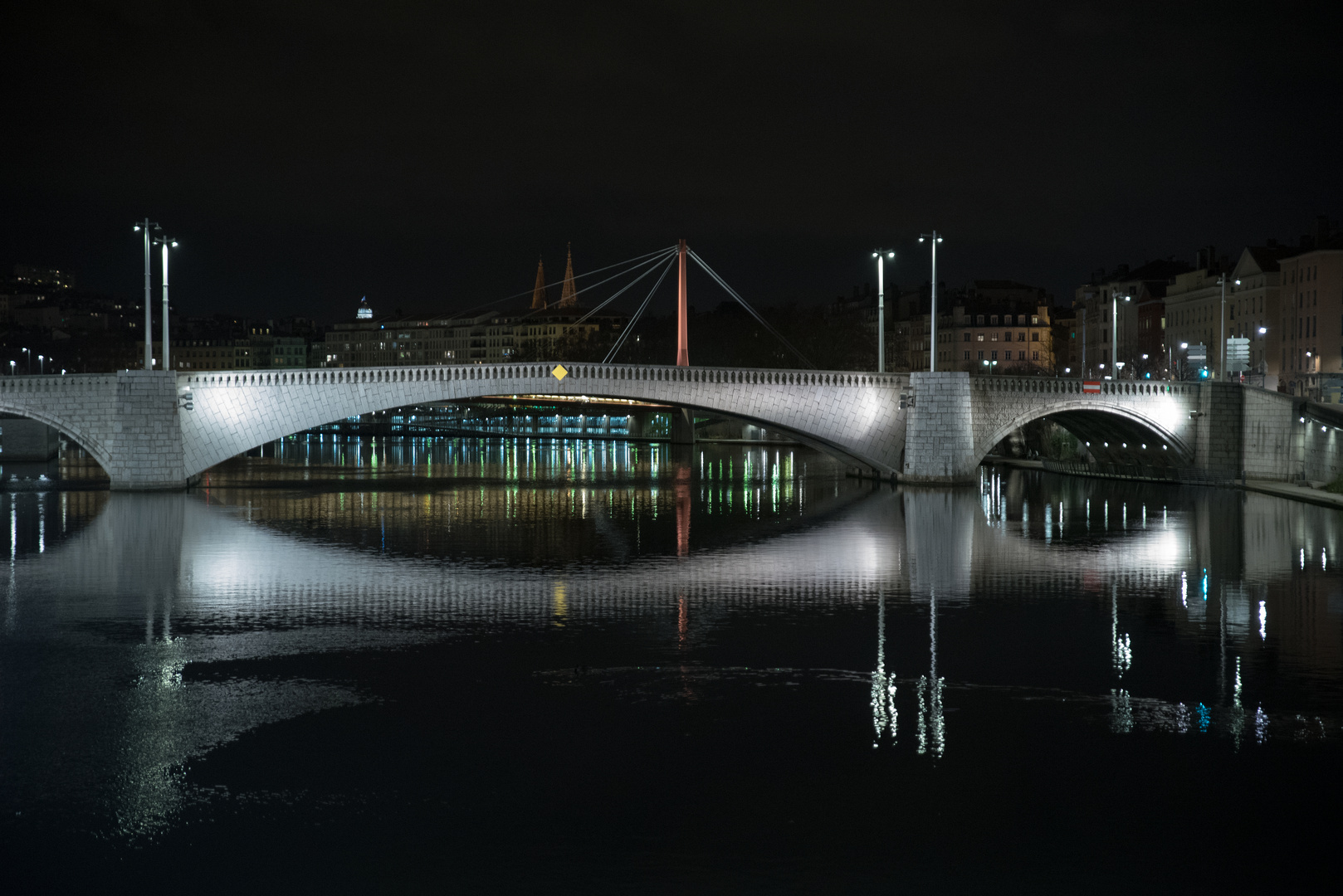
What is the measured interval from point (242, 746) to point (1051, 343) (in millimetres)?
115170

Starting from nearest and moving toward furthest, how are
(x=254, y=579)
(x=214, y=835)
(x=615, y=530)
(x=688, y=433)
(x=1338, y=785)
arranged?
1. (x=214, y=835)
2. (x=1338, y=785)
3. (x=254, y=579)
4. (x=615, y=530)
5. (x=688, y=433)

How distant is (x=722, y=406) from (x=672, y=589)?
25.3 metres

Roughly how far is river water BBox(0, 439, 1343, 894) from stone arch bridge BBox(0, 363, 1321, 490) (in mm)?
13959

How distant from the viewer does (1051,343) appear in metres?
120

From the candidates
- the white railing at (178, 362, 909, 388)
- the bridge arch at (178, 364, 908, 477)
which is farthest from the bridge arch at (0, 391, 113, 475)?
the white railing at (178, 362, 909, 388)

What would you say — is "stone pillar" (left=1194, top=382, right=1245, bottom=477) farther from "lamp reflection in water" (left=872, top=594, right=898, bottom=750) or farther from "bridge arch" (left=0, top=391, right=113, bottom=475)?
"bridge arch" (left=0, top=391, right=113, bottom=475)

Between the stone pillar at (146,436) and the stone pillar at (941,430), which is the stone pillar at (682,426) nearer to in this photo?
the stone pillar at (941,430)

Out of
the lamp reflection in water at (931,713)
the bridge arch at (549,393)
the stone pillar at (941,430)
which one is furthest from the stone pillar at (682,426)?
the lamp reflection in water at (931,713)

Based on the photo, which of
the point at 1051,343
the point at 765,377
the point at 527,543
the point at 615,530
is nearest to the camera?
the point at 527,543

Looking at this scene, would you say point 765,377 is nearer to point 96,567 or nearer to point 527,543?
point 527,543

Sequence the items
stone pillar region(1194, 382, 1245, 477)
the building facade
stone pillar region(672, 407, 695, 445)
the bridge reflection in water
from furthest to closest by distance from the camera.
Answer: stone pillar region(672, 407, 695, 445) → the building facade → stone pillar region(1194, 382, 1245, 477) → the bridge reflection in water

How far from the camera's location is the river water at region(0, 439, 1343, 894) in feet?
31.8

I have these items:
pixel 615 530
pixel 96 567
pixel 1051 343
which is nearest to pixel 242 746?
pixel 96 567

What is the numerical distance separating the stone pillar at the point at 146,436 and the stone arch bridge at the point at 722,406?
36 millimetres
